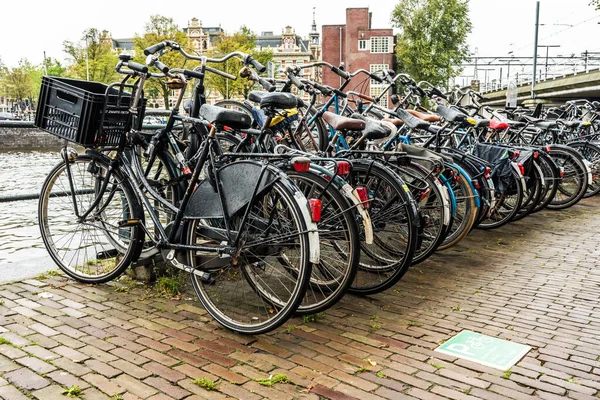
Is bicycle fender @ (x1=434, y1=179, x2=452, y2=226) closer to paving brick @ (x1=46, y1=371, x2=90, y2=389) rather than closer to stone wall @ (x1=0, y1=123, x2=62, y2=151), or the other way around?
paving brick @ (x1=46, y1=371, x2=90, y2=389)

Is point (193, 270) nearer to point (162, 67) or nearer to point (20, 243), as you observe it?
point (162, 67)

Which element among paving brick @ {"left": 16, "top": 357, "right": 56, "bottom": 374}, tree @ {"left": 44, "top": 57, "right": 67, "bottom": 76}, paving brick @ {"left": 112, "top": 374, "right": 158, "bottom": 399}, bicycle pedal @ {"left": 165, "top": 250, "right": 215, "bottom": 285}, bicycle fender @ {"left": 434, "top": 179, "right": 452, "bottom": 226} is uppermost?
tree @ {"left": 44, "top": 57, "right": 67, "bottom": 76}

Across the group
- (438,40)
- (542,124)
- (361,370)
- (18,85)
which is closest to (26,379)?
(361,370)

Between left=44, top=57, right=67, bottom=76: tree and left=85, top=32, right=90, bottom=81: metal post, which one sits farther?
left=44, top=57, right=67, bottom=76: tree

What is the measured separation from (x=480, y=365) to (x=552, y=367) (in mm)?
377

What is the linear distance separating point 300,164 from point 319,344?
3.28ft

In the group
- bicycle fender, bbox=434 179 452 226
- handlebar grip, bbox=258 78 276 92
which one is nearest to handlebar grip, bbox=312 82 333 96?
handlebar grip, bbox=258 78 276 92

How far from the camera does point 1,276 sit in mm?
4414

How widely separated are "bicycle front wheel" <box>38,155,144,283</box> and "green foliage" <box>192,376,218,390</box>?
1.48m

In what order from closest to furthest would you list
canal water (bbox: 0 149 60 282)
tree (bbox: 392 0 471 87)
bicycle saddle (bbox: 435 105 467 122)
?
canal water (bbox: 0 149 60 282) < bicycle saddle (bbox: 435 105 467 122) < tree (bbox: 392 0 471 87)

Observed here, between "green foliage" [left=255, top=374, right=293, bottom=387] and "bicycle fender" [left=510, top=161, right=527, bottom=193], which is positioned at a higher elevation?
"bicycle fender" [left=510, top=161, right=527, bottom=193]

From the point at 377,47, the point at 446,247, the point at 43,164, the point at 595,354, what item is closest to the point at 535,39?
the point at 43,164

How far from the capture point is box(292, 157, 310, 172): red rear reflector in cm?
327

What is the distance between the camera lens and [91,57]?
52125mm
